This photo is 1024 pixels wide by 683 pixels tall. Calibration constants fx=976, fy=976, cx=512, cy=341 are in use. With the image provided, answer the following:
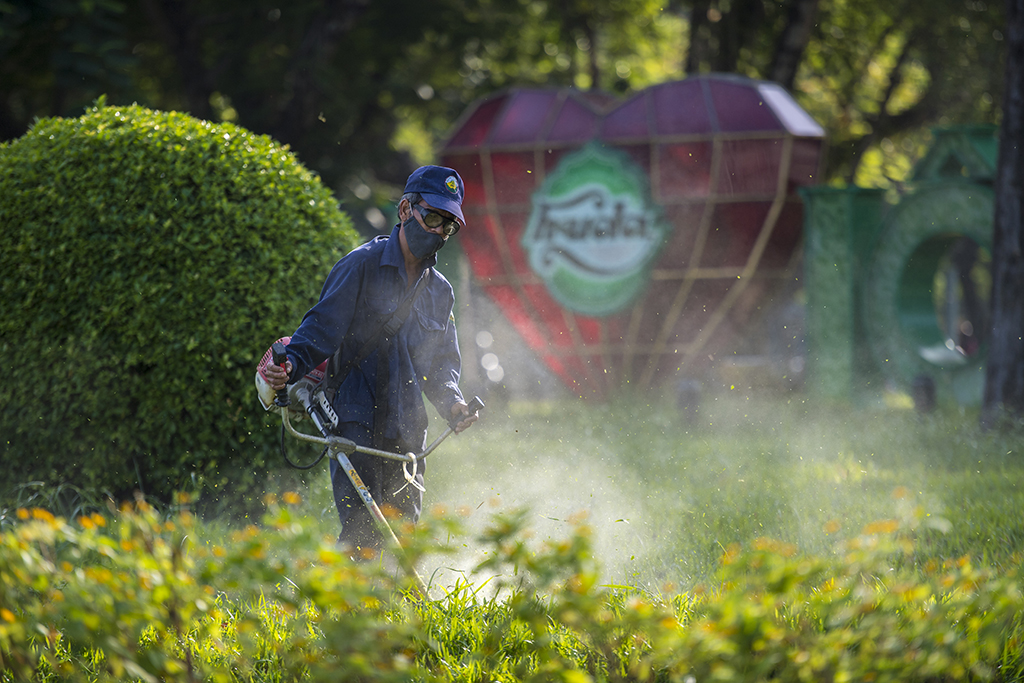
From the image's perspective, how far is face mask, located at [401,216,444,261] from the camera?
4.19m

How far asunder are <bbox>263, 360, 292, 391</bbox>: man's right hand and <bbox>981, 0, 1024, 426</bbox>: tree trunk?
6.68m

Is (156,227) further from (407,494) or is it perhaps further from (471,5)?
(471,5)

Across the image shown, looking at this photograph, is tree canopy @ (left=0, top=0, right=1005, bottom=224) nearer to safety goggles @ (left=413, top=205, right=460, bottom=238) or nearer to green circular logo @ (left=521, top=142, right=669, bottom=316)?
green circular logo @ (left=521, top=142, right=669, bottom=316)

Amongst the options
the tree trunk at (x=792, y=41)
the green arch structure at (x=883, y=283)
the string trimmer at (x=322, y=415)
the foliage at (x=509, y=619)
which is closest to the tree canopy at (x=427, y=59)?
the tree trunk at (x=792, y=41)

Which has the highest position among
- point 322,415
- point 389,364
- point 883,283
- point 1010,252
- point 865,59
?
point 389,364

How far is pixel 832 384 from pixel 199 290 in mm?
7740

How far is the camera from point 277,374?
3.92 meters

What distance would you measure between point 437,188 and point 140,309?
7.95 ft

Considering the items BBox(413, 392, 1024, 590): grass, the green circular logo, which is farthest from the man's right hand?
the green circular logo

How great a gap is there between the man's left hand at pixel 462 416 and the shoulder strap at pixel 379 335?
0.43m

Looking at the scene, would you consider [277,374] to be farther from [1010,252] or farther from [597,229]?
[597,229]

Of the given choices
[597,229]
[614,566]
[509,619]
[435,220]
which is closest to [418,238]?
[435,220]

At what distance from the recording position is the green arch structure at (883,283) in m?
10.5

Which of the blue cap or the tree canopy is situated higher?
the blue cap
